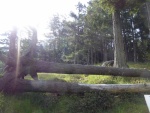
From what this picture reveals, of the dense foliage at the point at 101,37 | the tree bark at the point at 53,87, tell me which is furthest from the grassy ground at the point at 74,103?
the dense foliage at the point at 101,37

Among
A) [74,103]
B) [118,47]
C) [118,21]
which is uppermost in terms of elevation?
[118,21]

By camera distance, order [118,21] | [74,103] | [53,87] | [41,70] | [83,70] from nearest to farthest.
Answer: [74,103]
[53,87]
[41,70]
[83,70]
[118,21]

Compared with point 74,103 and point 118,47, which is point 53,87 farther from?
point 118,47

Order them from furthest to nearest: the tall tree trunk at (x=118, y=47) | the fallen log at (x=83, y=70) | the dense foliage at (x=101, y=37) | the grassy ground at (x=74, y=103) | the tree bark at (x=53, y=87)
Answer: the dense foliage at (x=101, y=37), the tall tree trunk at (x=118, y=47), the fallen log at (x=83, y=70), the tree bark at (x=53, y=87), the grassy ground at (x=74, y=103)

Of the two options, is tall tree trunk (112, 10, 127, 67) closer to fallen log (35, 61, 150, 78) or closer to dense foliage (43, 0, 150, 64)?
fallen log (35, 61, 150, 78)

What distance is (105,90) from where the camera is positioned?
7789mm

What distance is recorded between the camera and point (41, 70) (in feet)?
30.2

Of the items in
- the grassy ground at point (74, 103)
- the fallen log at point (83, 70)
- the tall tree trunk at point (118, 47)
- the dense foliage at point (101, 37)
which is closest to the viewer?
the grassy ground at point (74, 103)

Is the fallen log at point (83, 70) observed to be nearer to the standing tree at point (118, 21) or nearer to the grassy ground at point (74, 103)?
the grassy ground at point (74, 103)

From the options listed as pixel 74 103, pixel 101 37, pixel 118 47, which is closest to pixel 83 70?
pixel 74 103

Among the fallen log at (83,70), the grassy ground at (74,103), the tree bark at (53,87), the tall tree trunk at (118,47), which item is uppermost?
the tall tree trunk at (118,47)

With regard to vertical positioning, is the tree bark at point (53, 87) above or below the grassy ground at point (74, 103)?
above

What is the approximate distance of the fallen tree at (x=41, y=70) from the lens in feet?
25.8

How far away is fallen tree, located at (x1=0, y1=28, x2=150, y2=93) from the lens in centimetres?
788
